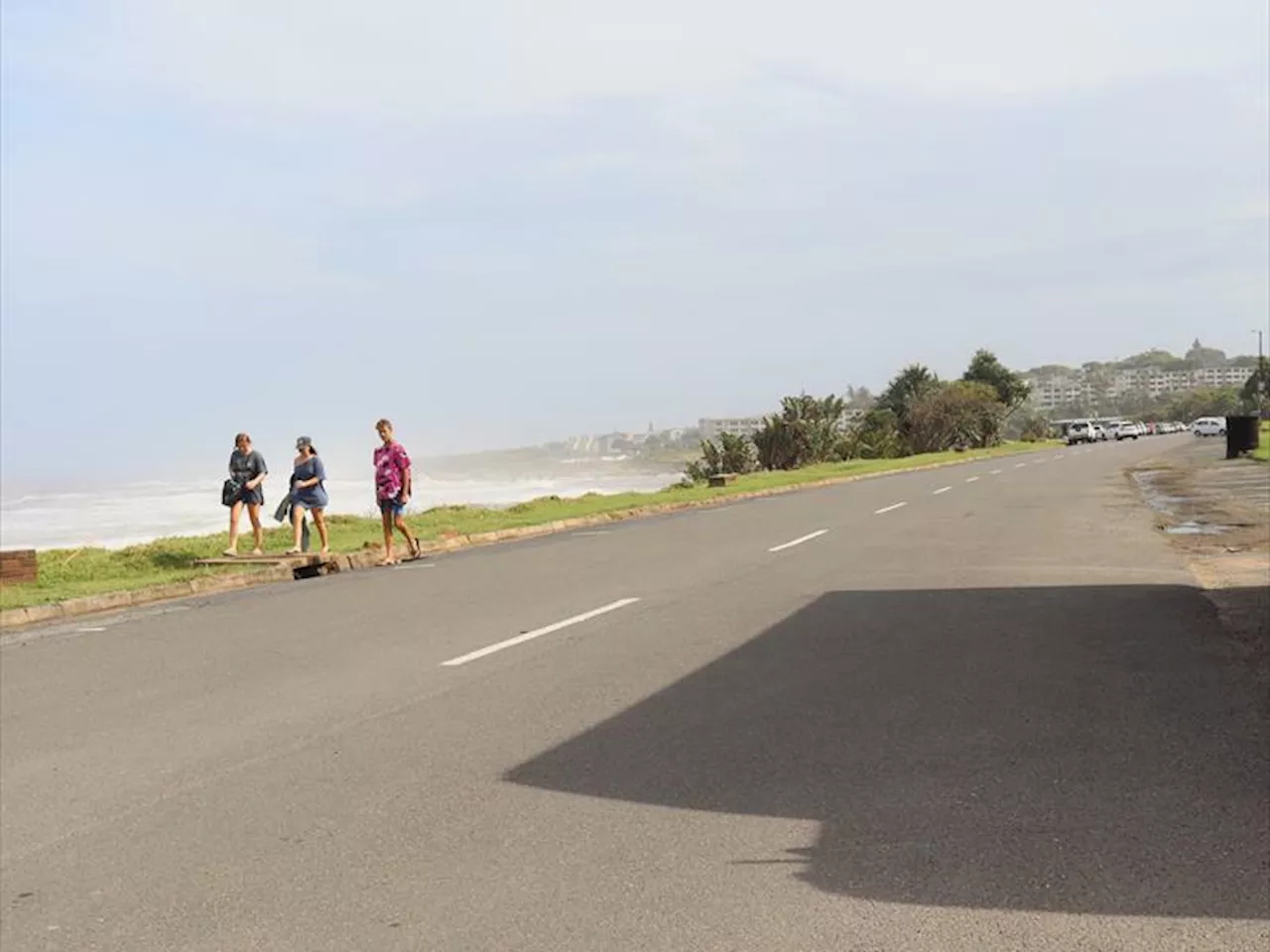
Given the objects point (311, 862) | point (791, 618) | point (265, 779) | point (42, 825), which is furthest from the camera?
point (791, 618)

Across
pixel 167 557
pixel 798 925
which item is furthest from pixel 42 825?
pixel 167 557

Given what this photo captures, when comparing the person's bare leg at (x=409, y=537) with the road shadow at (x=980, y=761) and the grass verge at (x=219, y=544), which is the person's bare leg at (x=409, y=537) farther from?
the road shadow at (x=980, y=761)

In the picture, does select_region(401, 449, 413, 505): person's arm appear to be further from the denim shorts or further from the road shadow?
the road shadow

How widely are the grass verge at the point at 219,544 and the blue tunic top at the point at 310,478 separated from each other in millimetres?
1367

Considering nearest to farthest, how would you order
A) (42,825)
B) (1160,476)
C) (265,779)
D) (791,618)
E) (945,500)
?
1. (42,825)
2. (265,779)
3. (791,618)
4. (945,500)
5. (1160,476)

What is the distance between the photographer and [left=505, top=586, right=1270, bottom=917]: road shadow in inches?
171

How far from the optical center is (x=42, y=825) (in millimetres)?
5410

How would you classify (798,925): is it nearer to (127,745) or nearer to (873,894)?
(873,894)

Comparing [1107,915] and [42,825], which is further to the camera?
[42,825]

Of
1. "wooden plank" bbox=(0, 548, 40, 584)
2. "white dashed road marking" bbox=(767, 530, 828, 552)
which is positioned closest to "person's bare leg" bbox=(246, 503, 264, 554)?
"wooden plank" bbox=(0, 548, 40, 584)

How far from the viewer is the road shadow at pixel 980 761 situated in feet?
14.3

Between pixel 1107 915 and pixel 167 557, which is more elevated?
pixel 167 557

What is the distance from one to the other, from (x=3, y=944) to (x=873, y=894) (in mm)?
3030

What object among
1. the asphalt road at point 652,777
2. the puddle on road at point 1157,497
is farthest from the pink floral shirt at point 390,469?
the puddle on road at point 1157,497
